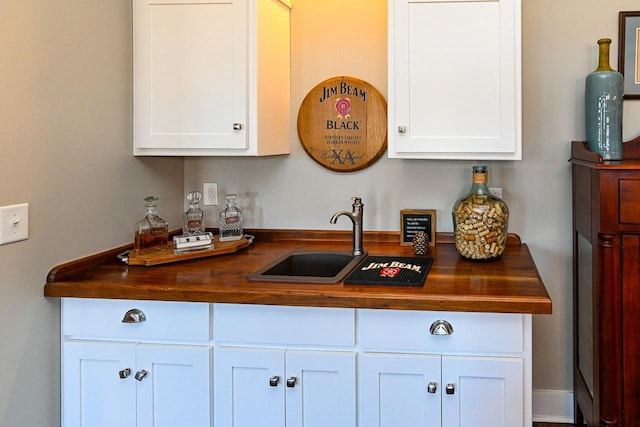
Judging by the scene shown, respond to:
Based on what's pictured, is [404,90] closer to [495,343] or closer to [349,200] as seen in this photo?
[349,200]

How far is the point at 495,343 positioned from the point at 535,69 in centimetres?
133

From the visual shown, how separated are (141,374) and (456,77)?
1504 mm

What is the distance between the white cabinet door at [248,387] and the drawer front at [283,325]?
41 millimetres

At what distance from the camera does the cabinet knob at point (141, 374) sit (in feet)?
6.18

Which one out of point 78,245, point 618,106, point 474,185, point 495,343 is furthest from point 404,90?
point 78,245

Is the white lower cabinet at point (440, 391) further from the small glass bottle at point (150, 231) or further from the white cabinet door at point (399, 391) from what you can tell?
the small glass bottle at point (150, 231)

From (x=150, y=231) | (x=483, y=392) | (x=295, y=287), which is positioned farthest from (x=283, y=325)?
(x=150, y=231)

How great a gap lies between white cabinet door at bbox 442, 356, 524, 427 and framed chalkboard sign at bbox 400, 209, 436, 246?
898 mm

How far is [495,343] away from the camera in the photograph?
1.75 m

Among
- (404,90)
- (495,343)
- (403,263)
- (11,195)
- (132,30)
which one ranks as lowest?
(495,343)

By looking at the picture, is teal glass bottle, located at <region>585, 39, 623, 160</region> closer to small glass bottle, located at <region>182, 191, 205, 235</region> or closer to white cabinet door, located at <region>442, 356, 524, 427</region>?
white cabinet door, located at <region>442, 356, 524, 427</region>

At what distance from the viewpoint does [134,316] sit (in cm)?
188

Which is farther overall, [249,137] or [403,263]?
[249,137]

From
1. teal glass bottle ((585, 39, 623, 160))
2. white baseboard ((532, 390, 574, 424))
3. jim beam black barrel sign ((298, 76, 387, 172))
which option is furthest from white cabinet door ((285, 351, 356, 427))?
teal glass bottle ((585, 39, 623, 160))
